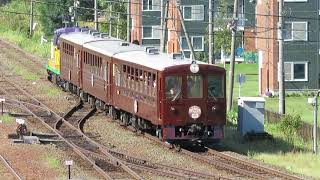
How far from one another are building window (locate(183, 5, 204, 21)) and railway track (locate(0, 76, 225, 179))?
36061 mm

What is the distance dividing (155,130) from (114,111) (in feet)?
12.1

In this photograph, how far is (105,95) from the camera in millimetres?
28906

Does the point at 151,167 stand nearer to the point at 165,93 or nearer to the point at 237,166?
the point at 237,166

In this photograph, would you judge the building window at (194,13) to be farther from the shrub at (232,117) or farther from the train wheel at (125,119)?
the train wheel at (125,119)

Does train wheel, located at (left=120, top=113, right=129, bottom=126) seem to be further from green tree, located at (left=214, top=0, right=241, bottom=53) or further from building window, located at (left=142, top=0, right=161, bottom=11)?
building window, located at (left=142, top=0, right=161, bottom=11)

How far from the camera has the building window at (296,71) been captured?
51.2m

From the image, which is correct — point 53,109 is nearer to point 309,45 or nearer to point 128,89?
point 128,89

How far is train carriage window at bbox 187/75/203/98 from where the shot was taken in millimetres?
22781

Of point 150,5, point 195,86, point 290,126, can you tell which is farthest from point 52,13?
point 195,86

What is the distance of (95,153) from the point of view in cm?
2181

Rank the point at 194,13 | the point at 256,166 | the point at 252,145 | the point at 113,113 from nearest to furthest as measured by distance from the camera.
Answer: the point at 256,166 < the point at 252,145 < the point at 113,113 < the point at 194,13

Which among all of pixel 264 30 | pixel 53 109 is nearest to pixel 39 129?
pixel 53 109

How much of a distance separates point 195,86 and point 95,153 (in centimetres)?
329

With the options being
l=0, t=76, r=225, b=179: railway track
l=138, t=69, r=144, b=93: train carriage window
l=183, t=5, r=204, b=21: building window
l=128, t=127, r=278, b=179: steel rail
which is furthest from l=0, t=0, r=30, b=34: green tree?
l=128, t=127, r=278, b=179: steel rail
